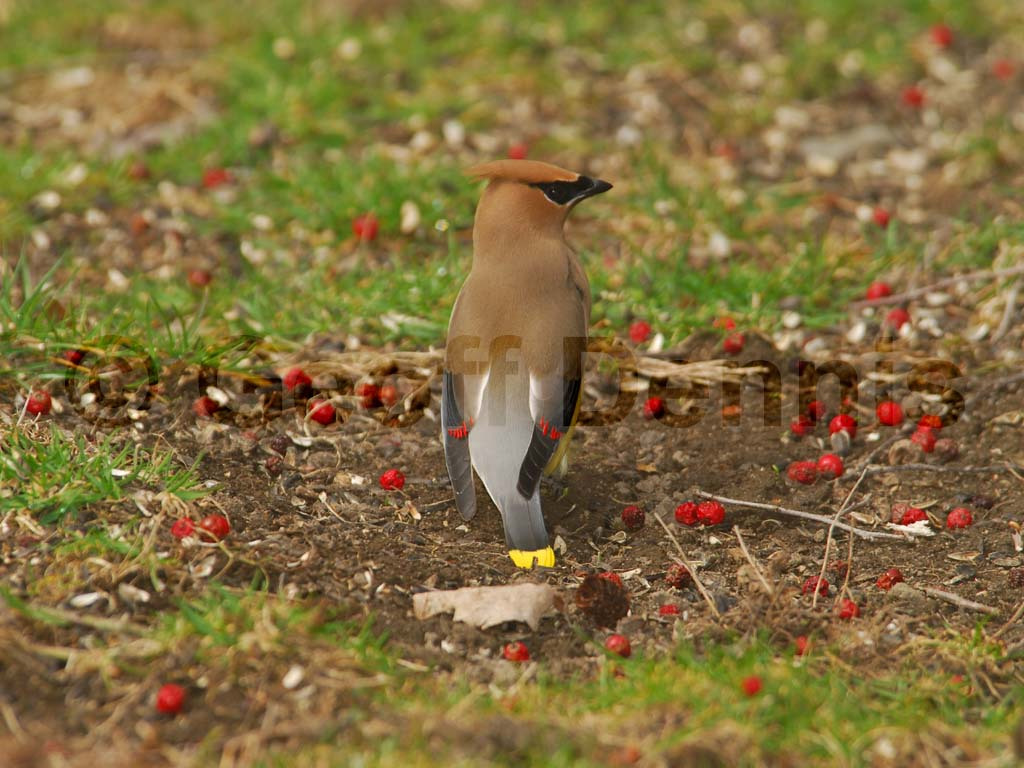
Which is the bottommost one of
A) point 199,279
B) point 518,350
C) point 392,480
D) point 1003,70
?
point 392,480

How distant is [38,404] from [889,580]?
2.82m

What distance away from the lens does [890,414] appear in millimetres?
4938

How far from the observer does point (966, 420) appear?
4984 mm

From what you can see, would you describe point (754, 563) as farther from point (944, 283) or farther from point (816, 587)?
point (944, 283)

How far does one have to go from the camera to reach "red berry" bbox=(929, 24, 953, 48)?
777cm

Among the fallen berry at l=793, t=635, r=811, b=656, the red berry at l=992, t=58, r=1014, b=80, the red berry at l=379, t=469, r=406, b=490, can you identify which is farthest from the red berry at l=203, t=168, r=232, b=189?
the red berry at l=992, t=58, r=1014, b=80

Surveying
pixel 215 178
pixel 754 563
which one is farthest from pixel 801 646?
pixel 215 178

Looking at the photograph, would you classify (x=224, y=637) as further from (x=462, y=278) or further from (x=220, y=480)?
(x=462, y=278)

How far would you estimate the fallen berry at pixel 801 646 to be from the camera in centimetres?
366

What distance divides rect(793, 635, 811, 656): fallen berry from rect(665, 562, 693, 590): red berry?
0.48 meters

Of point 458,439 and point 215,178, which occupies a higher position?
point 215,178

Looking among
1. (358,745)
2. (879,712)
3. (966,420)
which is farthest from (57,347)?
(966,420)

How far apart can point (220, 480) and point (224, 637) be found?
1014 mm

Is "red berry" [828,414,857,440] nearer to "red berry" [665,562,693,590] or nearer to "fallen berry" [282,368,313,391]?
"red berry" [665,562,693,590]
